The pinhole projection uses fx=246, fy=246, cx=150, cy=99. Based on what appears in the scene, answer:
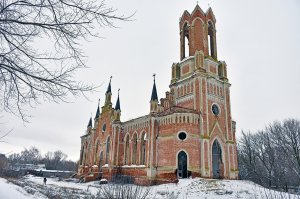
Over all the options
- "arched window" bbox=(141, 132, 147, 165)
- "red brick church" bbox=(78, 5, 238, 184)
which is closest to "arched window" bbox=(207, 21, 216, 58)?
"red brick church" bbox=(78, 5, 238, 184)

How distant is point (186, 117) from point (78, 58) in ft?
68.1

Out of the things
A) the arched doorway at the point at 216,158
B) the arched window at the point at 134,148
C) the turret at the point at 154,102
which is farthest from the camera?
the arched window at the point at 134,148

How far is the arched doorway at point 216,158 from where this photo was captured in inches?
1036

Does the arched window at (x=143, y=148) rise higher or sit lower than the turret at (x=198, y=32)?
lower

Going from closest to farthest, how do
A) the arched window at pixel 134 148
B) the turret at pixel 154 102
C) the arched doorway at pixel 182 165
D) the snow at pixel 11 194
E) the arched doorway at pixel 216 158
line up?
the snow at pixel 11 194, the arched doorway at pixel 182 165, the arched doorway at pixel 216 158, the turret at pixel 154 102, the arched window at pixel 134 148

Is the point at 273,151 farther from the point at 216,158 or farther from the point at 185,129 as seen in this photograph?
the point at 185,129

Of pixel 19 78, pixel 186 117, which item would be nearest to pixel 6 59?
pixel 19 78

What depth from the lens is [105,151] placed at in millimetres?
35469

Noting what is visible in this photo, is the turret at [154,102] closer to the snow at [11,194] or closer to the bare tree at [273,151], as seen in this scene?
the bare tree at [273,151]

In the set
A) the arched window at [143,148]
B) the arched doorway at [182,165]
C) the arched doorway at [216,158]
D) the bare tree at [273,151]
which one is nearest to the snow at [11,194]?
the arched doorway at [182,165]

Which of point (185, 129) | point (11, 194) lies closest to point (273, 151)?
point (185, 129)

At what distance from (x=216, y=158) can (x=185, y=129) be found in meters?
5.01

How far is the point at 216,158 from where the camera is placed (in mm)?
26828

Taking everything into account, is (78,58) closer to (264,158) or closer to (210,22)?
(210,22)
